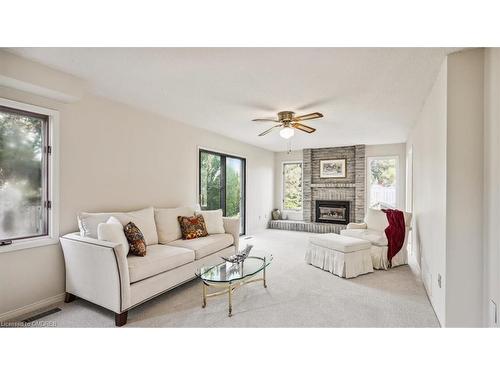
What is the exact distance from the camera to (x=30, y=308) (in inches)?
92.4

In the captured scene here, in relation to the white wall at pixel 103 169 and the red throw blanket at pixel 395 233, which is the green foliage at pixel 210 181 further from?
the red throw blanket at pixel 395 233

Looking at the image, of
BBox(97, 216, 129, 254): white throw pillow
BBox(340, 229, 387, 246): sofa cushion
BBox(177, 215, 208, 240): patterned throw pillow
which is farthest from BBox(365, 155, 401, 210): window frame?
BBox(97, 216, 129, 254): white throw pillow

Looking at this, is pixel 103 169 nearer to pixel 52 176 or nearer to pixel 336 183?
pixel 52 176

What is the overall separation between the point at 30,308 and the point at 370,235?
441cm

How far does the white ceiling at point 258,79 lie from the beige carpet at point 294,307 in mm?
2332

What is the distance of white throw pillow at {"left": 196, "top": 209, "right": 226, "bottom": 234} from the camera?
150 inches

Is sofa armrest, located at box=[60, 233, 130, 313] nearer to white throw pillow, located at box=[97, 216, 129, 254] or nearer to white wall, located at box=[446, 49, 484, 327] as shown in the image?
white throw pillow, located at box=[97, 216, 129, 254]

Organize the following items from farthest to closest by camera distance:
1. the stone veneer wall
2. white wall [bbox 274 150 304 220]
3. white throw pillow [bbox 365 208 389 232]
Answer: white wall [bbox 274 150 304 220], the stone veneer wall, white throw pillow [bbox 365 208 389 232]

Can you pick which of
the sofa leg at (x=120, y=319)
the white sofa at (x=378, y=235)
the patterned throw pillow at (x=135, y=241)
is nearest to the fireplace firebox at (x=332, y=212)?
the white sofa at (x=378, y=235)

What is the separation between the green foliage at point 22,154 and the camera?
2.29 meters

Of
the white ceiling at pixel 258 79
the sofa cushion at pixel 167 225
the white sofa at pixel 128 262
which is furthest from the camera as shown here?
the sofa cushion at pixel 167 225

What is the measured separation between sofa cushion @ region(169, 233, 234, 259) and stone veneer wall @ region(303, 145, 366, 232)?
12.7 feet
